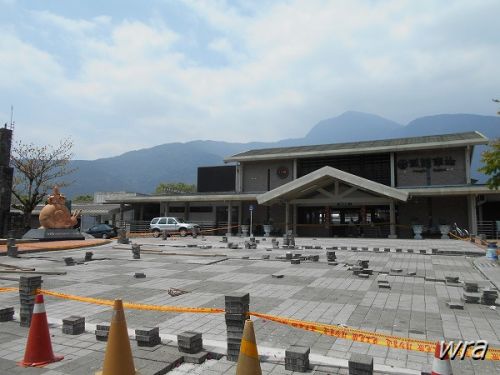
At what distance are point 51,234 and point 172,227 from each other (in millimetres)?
10164

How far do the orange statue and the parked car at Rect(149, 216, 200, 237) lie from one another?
762 cm

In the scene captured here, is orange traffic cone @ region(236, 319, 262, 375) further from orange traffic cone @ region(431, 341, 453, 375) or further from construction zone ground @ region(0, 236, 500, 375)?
orange traffic cone @ region(431, 341, 453, 375)

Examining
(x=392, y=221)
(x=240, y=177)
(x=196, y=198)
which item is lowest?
(x=392, y=221)

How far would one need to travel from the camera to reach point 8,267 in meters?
13.0

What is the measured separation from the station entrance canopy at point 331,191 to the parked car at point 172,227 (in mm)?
6619

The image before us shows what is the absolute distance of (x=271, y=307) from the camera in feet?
25.6

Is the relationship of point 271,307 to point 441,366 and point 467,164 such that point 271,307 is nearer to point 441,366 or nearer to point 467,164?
point 441,366

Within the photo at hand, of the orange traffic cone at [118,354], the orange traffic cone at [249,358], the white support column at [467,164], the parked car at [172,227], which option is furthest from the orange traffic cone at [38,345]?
the white support column at [467,164]

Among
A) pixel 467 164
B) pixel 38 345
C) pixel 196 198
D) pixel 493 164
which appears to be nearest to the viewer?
pixel 38 345

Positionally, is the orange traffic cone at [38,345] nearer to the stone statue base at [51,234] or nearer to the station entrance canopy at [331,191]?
the stone statue base at [51,234]

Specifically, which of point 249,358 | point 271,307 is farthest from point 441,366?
point 271,307

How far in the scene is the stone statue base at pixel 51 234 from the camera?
2591 cm

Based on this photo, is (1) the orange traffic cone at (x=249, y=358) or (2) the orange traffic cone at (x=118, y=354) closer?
(1) the orange traffic cone at (x=249, y=358)

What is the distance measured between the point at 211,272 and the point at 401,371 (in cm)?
884
